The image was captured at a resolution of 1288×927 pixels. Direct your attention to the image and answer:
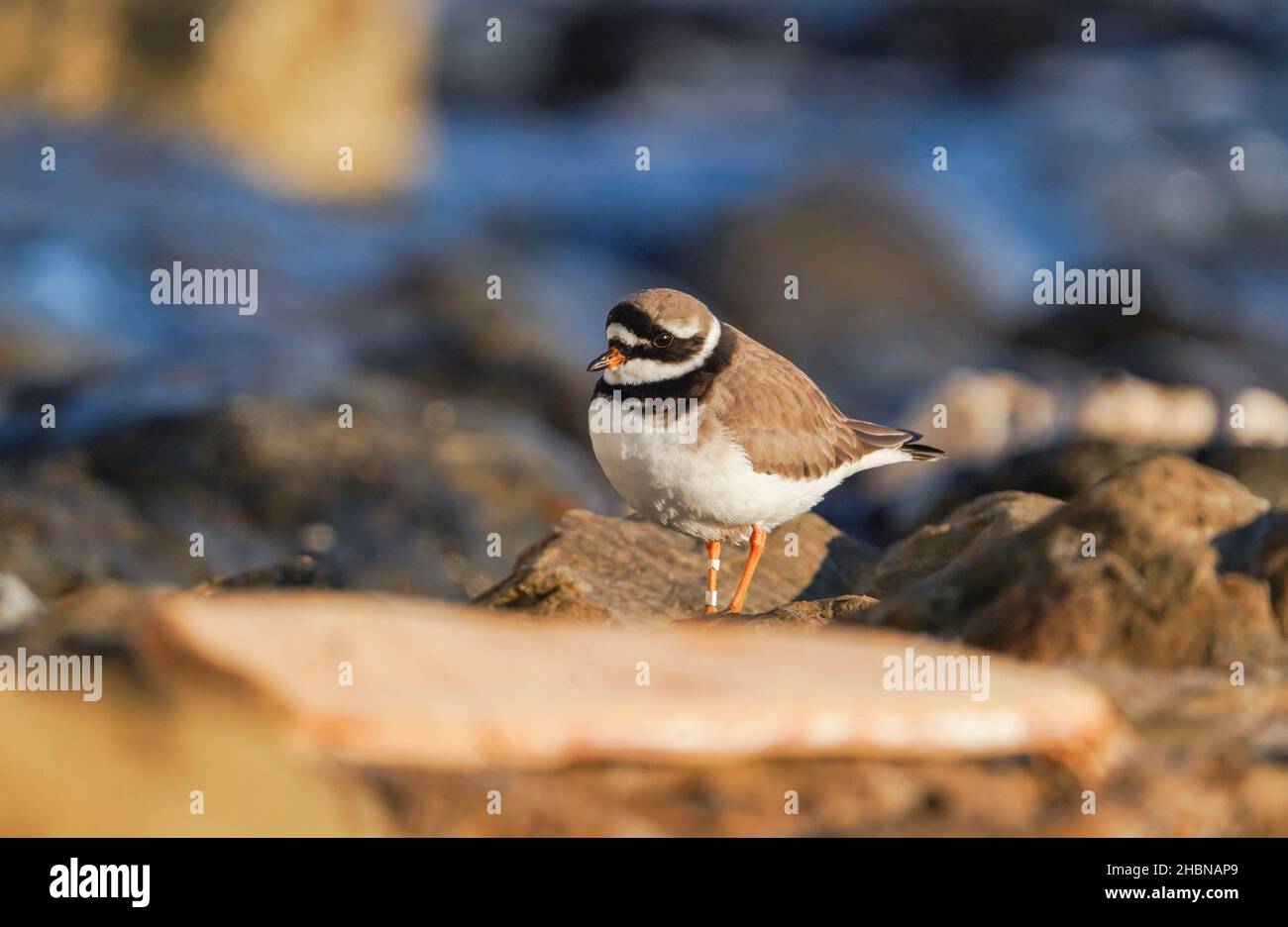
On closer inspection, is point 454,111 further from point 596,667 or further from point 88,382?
point 596,667

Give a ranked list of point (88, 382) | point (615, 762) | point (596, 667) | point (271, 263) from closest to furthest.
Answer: point (615, 762), point (596, 667), point (88, 382), point (271, 263)

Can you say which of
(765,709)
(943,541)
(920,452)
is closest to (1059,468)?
(920,452)

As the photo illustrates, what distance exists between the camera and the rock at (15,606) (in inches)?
268

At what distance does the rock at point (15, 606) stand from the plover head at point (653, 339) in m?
2.84

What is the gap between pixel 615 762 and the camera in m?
4.27

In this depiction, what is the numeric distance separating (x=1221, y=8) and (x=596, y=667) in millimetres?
31966

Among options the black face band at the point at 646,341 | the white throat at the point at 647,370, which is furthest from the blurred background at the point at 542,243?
the black face band at the point at 646,341

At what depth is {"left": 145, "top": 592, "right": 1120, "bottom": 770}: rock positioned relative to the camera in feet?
13.4

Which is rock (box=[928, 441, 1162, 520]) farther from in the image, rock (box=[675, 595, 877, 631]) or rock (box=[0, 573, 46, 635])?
rock (box=[0, 573, 46, 635])

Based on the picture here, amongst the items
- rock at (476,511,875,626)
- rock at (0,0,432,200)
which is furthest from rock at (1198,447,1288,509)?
rock at (0,0,432,200)

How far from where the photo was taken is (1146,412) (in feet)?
42.5

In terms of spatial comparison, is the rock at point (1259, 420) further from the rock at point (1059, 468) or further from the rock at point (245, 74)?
the rock at point (245, 74)

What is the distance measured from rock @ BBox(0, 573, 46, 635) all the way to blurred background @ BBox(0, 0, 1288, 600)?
1366 mm

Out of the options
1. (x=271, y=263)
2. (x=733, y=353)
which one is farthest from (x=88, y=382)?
(x=733, y=353)
